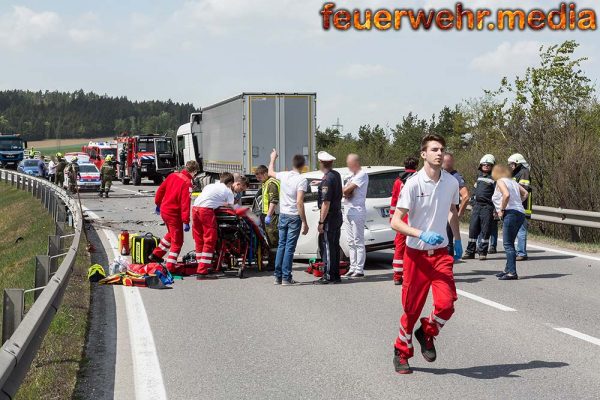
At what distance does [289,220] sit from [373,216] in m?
1.92

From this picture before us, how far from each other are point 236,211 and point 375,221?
214 cm

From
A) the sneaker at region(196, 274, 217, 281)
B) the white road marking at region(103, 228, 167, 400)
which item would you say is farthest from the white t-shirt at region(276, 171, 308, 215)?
the white road marking at region(103, 228, 167, 400)

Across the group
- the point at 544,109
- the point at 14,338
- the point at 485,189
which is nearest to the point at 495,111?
the point at 544,109

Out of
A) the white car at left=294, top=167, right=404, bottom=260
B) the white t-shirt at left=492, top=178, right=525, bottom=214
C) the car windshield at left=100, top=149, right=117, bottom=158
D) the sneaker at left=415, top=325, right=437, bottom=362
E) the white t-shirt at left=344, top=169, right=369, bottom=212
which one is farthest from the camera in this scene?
the car windshield at left=100, top=149, right=117, bottom=158

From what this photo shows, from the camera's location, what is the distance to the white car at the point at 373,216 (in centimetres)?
1387

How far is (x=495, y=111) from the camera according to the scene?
44.7 metres

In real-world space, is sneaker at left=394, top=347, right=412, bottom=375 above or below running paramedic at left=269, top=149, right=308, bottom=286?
below

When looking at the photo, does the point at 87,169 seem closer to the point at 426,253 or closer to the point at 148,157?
the point at 148,157

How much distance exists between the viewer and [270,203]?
1361 centimetres

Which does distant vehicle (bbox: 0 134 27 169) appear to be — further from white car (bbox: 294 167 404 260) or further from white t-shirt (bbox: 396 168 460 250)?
white t-shirt (bbox: 396 168 460 250)

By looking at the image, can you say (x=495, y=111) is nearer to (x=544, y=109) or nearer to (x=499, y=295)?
(x=544, y=109)

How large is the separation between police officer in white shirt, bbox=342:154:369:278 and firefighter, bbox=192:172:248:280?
68.6 inches

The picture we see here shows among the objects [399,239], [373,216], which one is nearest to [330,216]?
[399,239]

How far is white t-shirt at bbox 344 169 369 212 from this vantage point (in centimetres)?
1281
